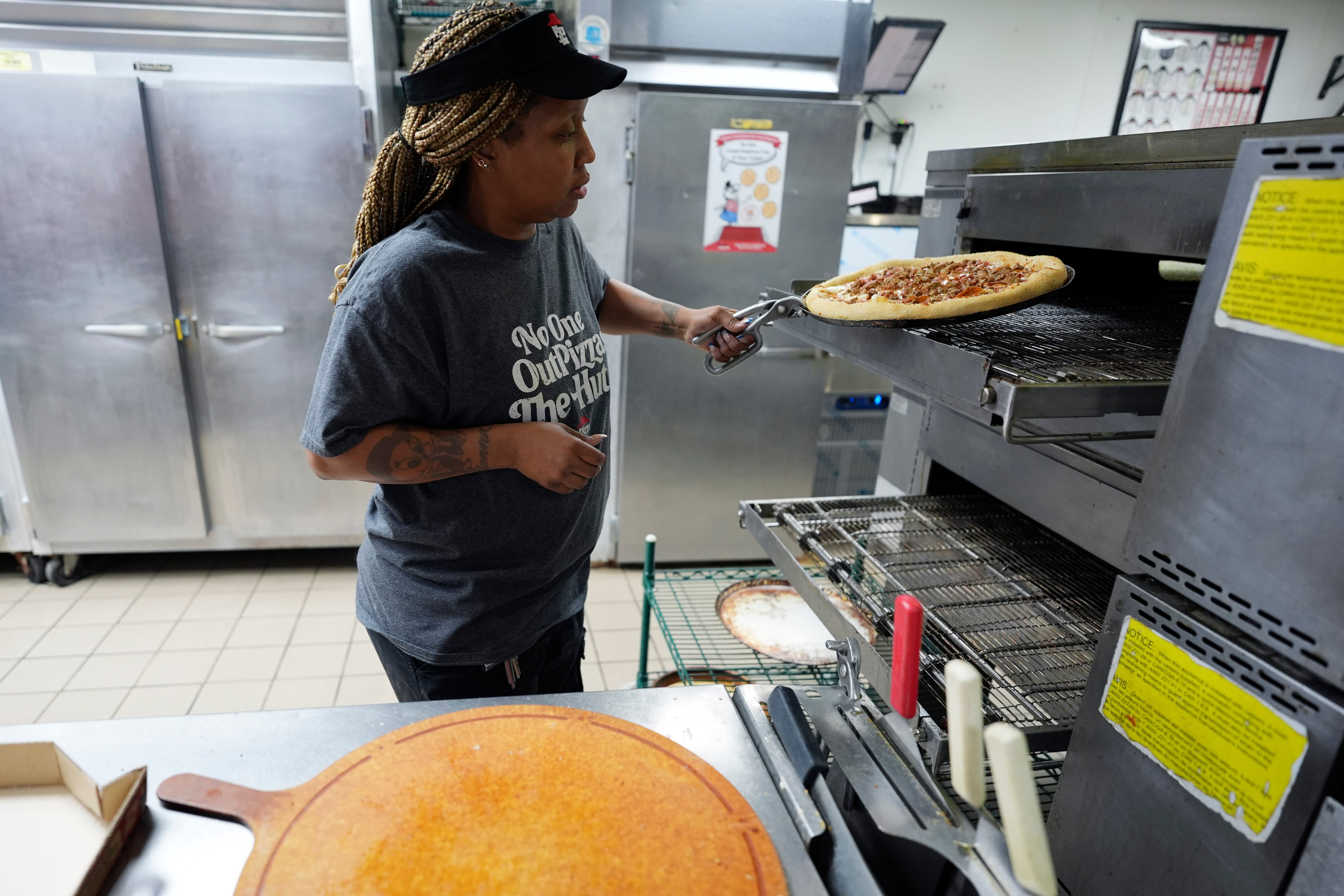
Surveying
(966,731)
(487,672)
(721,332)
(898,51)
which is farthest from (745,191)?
(966,731)

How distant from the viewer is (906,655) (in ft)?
2.10

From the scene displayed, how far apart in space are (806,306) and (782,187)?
6.43ft

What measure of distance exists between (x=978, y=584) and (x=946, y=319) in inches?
18.8

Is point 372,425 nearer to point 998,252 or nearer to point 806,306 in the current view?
point 806,306

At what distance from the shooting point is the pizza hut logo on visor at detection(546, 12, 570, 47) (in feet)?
3.50

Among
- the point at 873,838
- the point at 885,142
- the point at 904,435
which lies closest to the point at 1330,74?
the point at 885,142

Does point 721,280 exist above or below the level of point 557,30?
below

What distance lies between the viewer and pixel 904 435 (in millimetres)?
1647

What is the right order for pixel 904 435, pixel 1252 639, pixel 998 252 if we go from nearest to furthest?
pixel 1252 639 → pixel 998 252 → pixel 904 435

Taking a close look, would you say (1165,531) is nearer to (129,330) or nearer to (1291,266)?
(1291,266)

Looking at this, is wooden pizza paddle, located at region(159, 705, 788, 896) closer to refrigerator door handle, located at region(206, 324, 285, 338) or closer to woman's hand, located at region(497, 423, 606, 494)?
woman's hand, located at region(497, 423, 606, 494)

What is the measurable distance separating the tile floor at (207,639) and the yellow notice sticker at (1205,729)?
73.6 inches

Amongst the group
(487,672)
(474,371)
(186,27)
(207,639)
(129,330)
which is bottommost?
(207,639)

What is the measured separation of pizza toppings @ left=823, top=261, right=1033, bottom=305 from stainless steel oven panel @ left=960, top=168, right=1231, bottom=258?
0.09m
